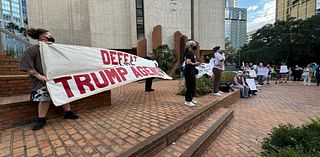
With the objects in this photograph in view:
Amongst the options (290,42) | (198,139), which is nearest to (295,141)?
(198,139)

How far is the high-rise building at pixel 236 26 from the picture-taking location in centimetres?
4462

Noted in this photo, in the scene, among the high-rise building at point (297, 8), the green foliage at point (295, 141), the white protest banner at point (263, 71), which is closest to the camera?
the green foliage at point (295, 141)

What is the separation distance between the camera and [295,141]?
2.07 meters

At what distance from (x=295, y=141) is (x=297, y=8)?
46.7 m

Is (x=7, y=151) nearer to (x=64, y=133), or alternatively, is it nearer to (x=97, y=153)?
(x=64, y=133)

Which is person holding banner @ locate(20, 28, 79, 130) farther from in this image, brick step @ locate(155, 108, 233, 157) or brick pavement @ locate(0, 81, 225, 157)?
brick step @ locate(155, 108, 233, 157)

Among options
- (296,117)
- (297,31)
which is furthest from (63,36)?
(297,31)

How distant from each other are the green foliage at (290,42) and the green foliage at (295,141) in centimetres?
2563

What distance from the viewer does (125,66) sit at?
3.71 metres

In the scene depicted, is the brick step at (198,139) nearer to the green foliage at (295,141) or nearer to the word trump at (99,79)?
the green foliage at (295,141)

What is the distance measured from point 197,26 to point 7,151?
2117 centimetres

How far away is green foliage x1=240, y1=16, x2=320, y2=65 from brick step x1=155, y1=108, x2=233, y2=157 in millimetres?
25161

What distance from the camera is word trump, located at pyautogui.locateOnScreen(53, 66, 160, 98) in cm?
256

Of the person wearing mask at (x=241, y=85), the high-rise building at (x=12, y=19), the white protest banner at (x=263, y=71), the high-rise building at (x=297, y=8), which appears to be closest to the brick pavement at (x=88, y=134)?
the high-rise building at (x=12, y=19)
